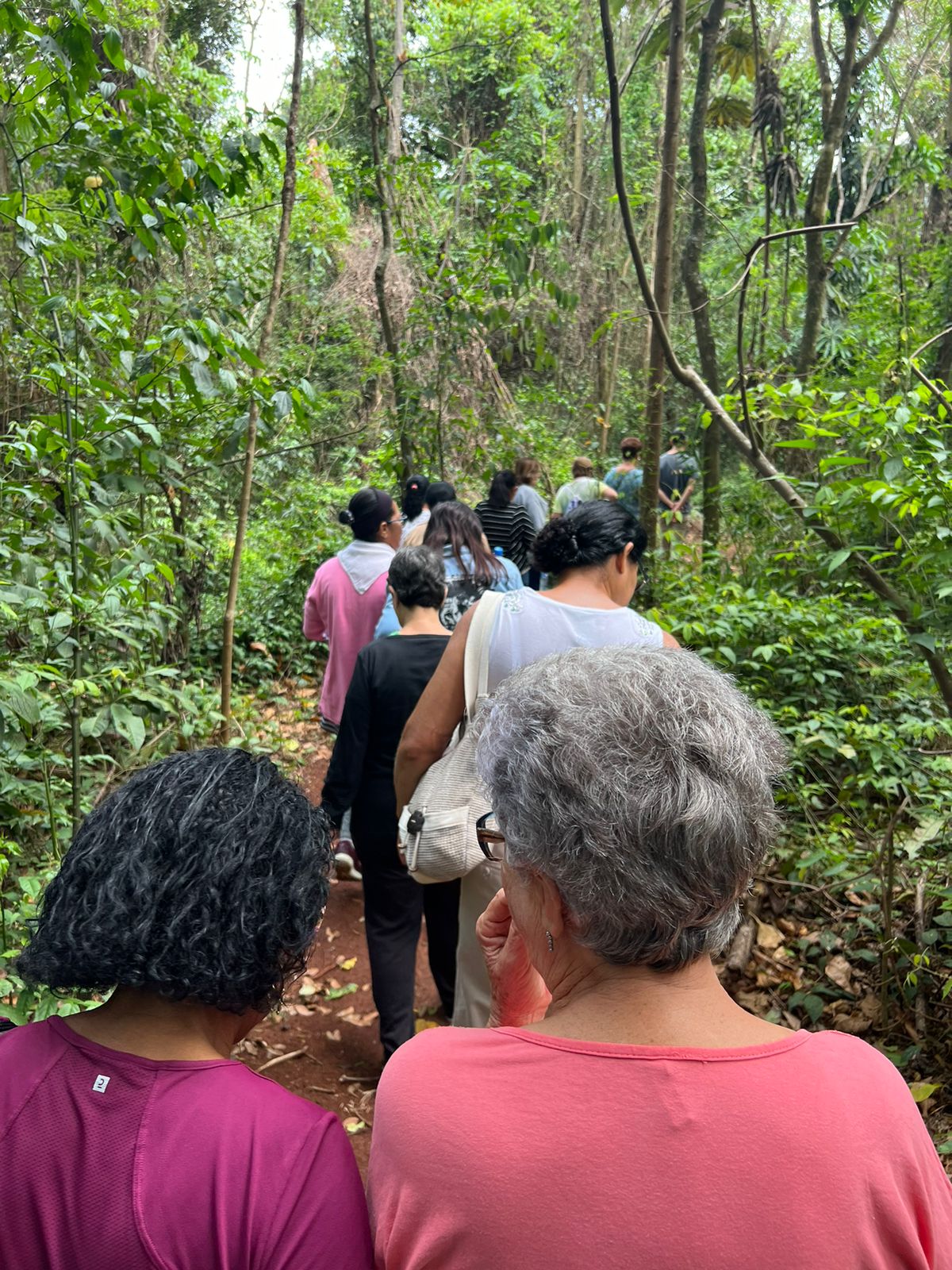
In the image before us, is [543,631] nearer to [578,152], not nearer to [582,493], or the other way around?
[582,493]

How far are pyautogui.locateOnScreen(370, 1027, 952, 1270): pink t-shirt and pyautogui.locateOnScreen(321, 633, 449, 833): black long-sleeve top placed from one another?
2447 millimetres

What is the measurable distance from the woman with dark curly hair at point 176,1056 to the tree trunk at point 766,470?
2.41 m

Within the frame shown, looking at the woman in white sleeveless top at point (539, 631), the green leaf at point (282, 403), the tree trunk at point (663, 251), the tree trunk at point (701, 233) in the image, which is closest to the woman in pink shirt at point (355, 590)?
the green leaf at point (282, 403)

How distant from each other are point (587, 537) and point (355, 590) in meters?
2.38

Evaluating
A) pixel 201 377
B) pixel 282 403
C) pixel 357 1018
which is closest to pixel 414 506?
pixel 282 403

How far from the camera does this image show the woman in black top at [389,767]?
138 inches

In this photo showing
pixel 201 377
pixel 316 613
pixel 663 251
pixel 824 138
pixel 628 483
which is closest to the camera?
pixel 201 377

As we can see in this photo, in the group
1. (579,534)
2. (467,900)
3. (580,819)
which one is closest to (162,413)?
(579,534)

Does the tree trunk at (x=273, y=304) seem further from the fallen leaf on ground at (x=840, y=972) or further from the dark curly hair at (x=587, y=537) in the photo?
the fallen leaf on ground at (x=840, y=972)

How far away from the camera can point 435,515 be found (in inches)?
183

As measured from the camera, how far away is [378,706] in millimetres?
3512

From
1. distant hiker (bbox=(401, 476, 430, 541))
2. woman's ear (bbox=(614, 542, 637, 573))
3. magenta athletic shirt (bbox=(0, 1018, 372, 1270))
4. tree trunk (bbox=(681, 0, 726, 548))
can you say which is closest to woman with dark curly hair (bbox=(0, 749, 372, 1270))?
magenta athletic shirt (bbox=(0, 1018, 372, 1270))

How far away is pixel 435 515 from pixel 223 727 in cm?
176

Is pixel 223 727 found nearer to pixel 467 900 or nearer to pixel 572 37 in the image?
pixel 467 900
